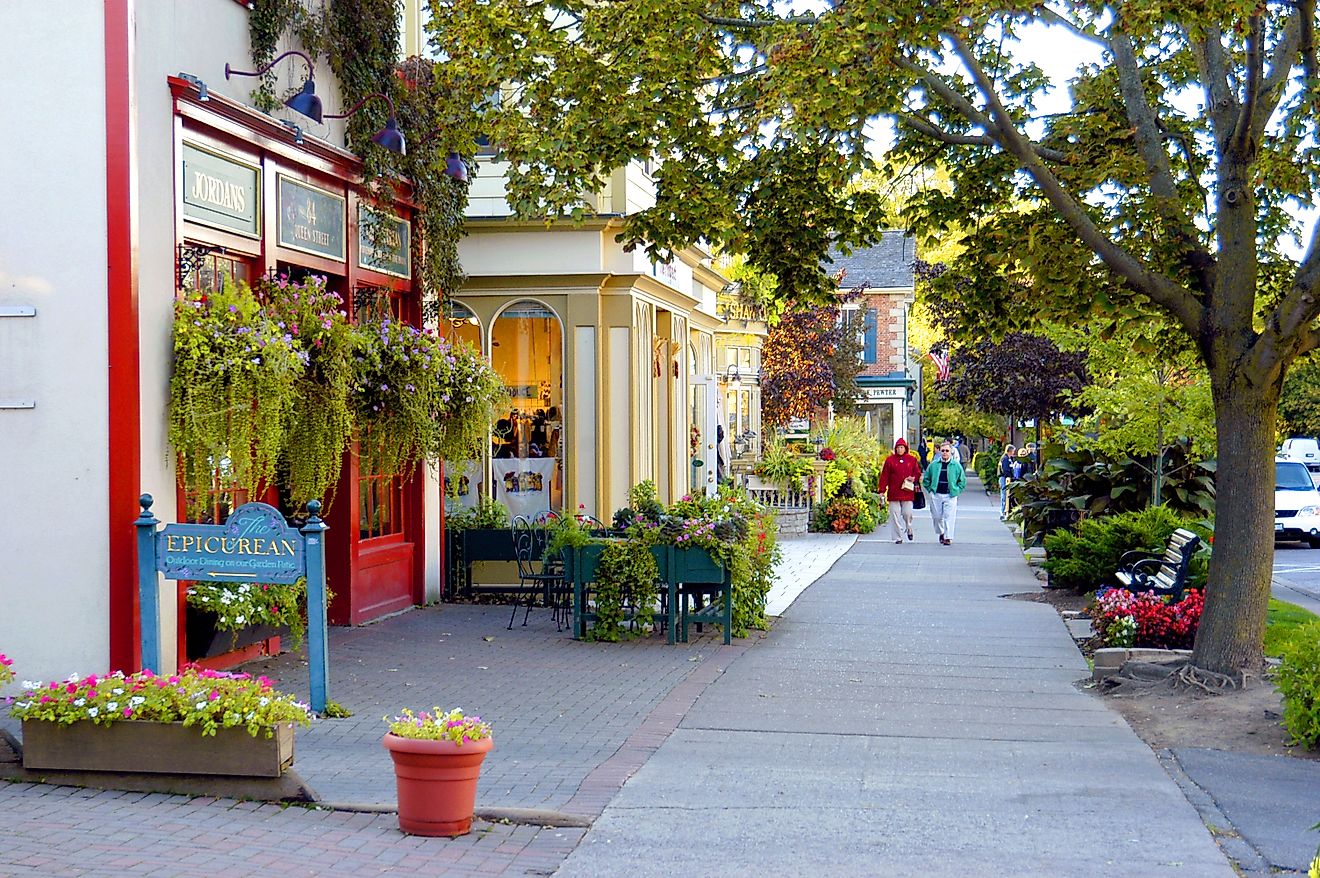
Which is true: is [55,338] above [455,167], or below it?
below

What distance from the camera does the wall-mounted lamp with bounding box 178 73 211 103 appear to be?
30.8 feet

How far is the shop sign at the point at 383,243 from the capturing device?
1261cm

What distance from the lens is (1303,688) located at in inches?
320

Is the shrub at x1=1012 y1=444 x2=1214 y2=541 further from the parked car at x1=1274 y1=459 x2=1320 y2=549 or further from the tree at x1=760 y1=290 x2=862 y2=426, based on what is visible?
the tree at x1=760 y1=290 x2=862 y2=426

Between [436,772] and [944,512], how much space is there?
19.0 m

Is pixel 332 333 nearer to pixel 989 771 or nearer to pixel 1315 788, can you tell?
pixel 989 771

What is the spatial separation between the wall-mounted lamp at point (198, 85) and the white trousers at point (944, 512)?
1672cm

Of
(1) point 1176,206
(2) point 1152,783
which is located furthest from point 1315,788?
(1) point 1176,206

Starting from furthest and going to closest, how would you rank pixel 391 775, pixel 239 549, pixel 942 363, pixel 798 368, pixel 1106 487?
pixel 942 363 → pixel 798 368 → pixel 1106 487 → pixel 239 549 → pixel 391 775

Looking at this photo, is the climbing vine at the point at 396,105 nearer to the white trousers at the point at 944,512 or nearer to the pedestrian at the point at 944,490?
the pedestrian at the point at 944,490

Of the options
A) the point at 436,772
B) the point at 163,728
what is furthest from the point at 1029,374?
the point at 436,772

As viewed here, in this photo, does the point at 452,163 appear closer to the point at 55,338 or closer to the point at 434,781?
the point at 55,338

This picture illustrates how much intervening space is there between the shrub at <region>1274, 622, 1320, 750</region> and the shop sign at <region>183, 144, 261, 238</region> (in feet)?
24.5

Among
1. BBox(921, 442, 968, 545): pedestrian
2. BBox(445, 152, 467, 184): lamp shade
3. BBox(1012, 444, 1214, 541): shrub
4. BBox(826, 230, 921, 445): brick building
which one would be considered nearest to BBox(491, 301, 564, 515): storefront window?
BBox(445, 152, 467, 184): lamp shade
